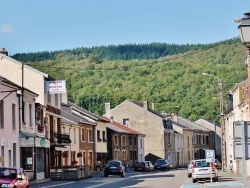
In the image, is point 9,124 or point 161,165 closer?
point 9,124

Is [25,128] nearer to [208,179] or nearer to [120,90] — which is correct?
[208,179]

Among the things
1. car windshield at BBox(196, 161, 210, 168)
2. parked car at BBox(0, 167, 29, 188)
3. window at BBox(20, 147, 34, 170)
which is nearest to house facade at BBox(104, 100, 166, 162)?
window at BBox(20, 147, 34, 170)

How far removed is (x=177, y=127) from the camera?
117m

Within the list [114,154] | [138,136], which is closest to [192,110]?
[138,136]

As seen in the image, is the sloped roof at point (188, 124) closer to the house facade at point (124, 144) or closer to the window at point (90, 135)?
the house facade at point (124, 144)

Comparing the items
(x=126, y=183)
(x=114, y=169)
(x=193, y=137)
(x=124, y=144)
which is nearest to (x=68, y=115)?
(x=114, y=169)

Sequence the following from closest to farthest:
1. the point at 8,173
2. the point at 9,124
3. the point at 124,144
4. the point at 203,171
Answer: the point at 8,173
the point at 9,124
the point at 203,171
the point at 124,144

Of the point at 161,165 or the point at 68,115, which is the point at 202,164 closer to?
the point at 68,115

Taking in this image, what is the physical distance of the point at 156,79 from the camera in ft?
420

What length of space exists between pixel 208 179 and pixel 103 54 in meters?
117

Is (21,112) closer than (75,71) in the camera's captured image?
Yes

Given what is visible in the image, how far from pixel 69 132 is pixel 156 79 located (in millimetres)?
61193

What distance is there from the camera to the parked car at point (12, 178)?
3008cm

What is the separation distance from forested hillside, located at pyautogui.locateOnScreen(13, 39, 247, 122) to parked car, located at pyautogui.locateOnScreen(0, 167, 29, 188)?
3224 inches
